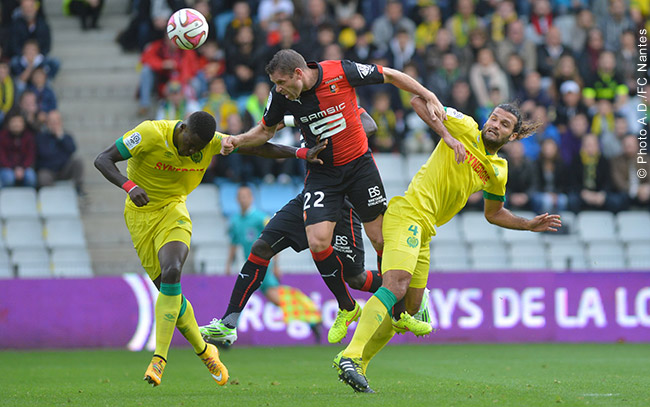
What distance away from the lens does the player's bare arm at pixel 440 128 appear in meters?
8.40

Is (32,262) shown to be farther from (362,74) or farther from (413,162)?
(362,74)

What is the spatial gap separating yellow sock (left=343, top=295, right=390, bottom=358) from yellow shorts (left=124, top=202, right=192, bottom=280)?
2.00m

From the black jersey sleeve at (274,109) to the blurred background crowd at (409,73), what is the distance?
24.4ft

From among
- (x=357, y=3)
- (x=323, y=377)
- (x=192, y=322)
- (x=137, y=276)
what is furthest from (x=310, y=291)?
(x=357, y=3)

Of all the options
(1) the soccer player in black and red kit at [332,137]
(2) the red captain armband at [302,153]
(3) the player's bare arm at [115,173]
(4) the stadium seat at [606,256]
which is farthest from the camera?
(4) the stadium seat at [606,256]

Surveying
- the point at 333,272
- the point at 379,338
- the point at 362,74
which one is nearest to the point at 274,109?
the point at 362,74

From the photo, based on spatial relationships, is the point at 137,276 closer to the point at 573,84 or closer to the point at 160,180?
the point at 160,180

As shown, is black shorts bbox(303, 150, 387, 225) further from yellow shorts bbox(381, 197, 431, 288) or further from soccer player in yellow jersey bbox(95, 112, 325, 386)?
yellow shorts bbox(381, 197, 431, 288)

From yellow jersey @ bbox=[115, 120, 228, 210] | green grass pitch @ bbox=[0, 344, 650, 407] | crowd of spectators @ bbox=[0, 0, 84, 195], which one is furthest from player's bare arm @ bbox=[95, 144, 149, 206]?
crowd of spectators @ bbox=[0, 0, 84, 195]

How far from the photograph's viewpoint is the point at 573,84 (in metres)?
19.0

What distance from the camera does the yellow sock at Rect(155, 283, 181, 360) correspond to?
896 centimetres

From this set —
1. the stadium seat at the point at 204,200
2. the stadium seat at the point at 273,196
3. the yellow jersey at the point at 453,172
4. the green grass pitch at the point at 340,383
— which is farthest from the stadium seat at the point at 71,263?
the yellow jersey at the point at 453,172

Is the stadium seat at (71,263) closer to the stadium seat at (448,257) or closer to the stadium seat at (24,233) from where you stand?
the stadium seat at (24,233)

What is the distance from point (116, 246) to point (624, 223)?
916 cm
